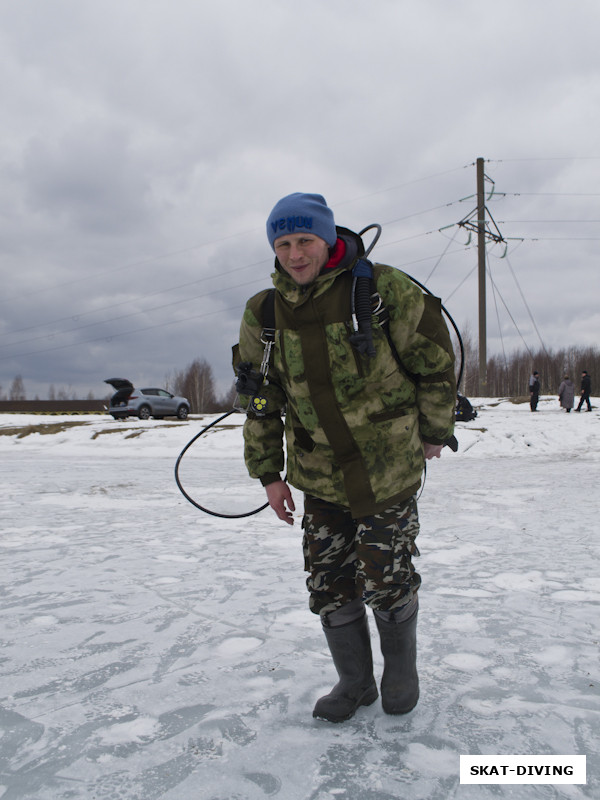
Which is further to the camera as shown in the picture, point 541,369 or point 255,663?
point 541,369

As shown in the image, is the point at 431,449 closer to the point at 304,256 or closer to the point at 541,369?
the point at 304,256

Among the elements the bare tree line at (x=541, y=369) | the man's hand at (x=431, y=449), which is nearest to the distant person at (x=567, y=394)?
the man's hand at (x=431, y=449)

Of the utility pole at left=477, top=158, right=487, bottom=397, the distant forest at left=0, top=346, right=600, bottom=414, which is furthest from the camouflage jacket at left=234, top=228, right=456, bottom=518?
the distant forest at left=0, top=346, right=600, bottom=414

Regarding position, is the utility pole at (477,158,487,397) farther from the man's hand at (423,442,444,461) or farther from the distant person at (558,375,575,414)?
the man's hand at (423,442,444,461)

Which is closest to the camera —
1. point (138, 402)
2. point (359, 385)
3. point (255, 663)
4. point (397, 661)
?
point (359, 385)

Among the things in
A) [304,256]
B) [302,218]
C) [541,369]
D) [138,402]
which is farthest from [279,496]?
[541,369]

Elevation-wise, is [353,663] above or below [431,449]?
below

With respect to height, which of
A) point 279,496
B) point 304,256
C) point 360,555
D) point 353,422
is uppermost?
point 304,256

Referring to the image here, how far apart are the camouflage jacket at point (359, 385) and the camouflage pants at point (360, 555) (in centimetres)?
8

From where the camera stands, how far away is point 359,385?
1.93 meters

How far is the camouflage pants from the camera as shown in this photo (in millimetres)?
1970

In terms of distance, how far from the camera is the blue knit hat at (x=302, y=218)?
1995 millimetres

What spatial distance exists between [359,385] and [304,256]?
1.67 feet

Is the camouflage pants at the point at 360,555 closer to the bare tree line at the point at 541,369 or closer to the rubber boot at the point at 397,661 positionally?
the rubber boot at the point at 397,661
